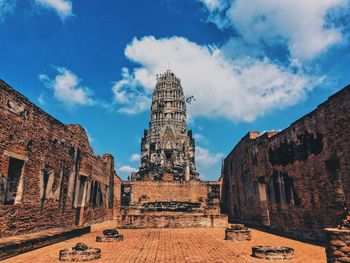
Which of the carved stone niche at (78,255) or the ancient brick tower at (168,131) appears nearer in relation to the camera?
the carved stone niche at (78,255)

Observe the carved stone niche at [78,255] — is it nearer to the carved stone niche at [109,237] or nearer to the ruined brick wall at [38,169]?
the carved stone niche at [109,237]

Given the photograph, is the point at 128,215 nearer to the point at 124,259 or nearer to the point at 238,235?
the point at 238,235

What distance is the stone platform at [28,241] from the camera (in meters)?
7.09

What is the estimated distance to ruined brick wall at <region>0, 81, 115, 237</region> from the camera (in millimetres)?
9109

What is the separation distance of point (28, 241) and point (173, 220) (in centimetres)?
937

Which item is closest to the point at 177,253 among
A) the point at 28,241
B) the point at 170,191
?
the point at 28,241

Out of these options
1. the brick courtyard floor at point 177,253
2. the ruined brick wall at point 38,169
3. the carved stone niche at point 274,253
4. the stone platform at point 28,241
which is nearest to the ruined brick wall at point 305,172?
the brick courtyard floor at point 177,253

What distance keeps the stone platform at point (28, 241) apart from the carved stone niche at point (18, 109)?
4.16 meters

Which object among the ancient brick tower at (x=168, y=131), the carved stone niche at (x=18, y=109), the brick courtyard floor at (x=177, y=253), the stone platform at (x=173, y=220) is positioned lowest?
the brick courtyard floor at (x=177, y=253)

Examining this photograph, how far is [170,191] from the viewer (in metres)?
29.1

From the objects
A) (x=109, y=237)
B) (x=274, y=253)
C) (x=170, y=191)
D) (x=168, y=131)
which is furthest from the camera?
(x=168, y=131)

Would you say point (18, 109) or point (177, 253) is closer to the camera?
point (177, 253)

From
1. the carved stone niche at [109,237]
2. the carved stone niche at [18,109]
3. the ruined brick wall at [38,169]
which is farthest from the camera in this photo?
the carved stone niche at [109,237]

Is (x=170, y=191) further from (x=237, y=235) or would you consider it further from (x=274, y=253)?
(x=274, y=253)
